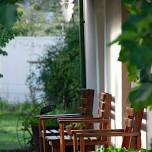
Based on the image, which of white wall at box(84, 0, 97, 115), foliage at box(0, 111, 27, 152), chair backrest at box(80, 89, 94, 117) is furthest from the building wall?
foliage at box(0, 111, 27, 152)

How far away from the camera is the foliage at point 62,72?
962 centimetres

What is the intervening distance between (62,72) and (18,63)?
3.96ft

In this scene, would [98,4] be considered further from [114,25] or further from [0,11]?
[0,11]

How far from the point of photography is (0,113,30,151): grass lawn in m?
9.22

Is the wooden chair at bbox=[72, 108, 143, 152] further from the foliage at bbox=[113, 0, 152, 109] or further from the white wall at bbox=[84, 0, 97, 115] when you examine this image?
the foliage at bbox=[113, 0, 152, 109]

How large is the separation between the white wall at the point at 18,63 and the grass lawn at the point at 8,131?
0.31 m

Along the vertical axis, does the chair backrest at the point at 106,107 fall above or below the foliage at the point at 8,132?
above

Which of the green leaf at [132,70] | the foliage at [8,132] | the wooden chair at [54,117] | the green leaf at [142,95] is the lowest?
the foliage at [8,132]

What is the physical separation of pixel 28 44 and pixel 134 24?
386 inches

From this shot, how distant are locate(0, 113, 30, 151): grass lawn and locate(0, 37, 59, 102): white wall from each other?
0.31 m

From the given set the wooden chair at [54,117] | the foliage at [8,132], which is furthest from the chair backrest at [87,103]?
the foliage at [8,132]

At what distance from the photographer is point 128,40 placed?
42.4 inches

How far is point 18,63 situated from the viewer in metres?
10.8

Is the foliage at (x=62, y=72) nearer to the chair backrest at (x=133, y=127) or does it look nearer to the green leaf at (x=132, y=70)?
the chair backrest at (x=133, y=127)
